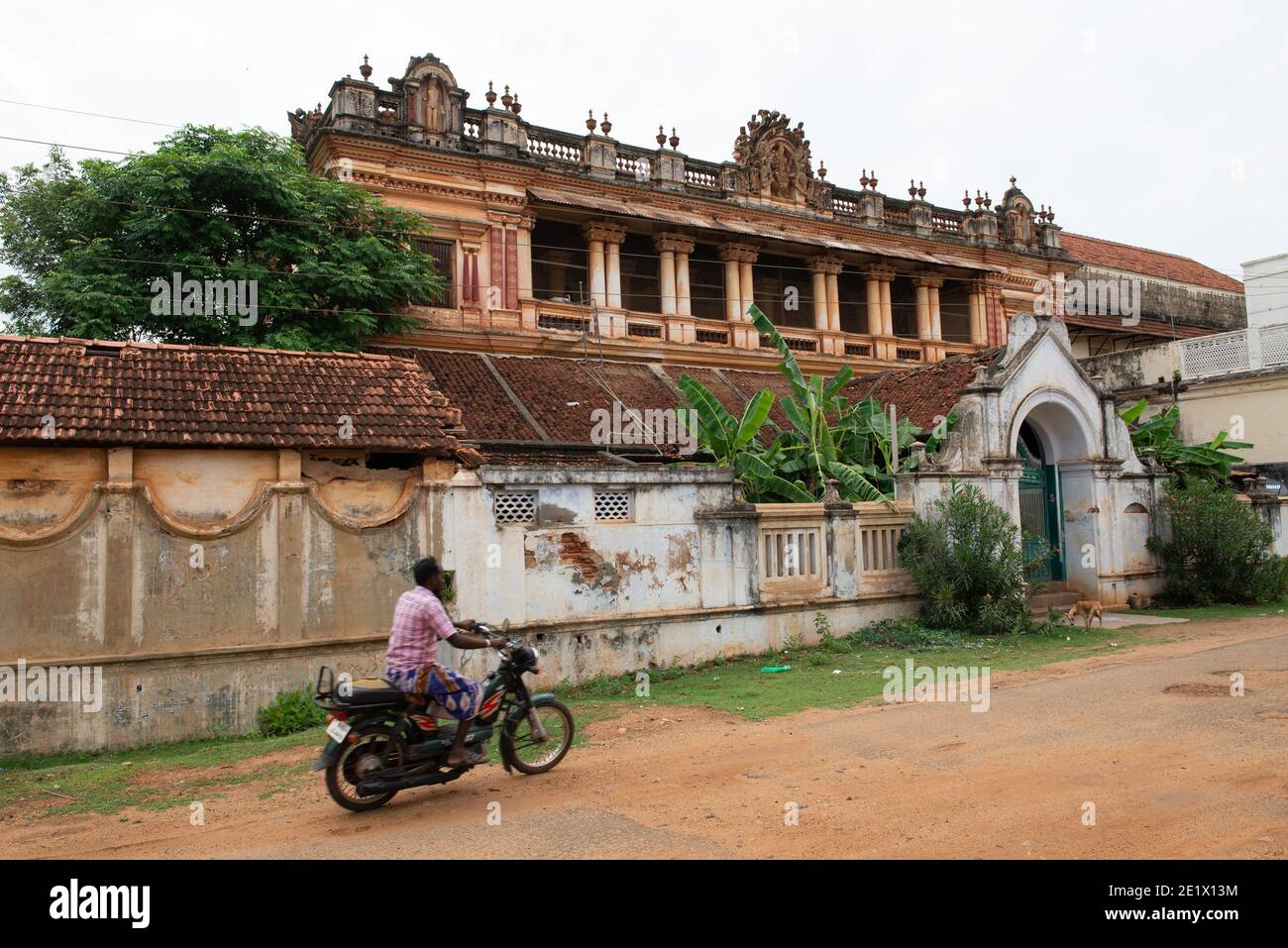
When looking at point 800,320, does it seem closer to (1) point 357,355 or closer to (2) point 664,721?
(1) point 357,355

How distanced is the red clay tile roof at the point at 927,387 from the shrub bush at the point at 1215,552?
4675 mm

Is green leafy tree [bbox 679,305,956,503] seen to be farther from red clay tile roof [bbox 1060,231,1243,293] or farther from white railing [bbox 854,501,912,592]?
red clay tile roof [bbox 1060,231,1243,293]

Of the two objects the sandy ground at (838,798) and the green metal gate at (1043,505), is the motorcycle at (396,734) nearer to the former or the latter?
the sandy ground at (838,798)

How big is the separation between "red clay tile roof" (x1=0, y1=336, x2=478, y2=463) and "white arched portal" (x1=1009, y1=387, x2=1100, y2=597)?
11250 millimetres

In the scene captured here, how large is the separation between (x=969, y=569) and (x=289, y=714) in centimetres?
961

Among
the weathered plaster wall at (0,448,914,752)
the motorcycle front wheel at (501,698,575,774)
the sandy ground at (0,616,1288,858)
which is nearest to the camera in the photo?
the sandy ground at (0,616,1288,858)

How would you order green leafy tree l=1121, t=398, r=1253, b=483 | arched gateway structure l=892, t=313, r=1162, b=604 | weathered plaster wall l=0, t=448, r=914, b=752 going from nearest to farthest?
weathered plaster wall l=0, t=448, r=914, b=752
arched gateway structure l=892, t=313, r=1162, b=604
green leafy tree l=1121, t=398, r=1253, b=483

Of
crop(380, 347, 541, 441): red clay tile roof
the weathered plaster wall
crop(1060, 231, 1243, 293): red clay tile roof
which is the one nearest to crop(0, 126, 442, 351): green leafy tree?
crop(380, 347, 541, 441): red clay tile roof

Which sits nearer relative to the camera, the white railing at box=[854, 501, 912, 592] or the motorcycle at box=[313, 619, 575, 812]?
the motorcycle at box=[313, 619, 575, 812]

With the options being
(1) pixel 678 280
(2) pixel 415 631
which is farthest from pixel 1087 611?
(1) pixel 678 280

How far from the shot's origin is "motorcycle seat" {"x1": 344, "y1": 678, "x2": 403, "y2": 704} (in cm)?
590

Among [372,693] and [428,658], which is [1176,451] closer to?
[428,658]

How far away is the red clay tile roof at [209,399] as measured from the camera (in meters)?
8.94

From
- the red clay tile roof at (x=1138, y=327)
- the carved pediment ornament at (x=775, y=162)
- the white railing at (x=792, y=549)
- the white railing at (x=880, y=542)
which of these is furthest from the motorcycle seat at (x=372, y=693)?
the red clay tile roof at (x=1138, y=327)
